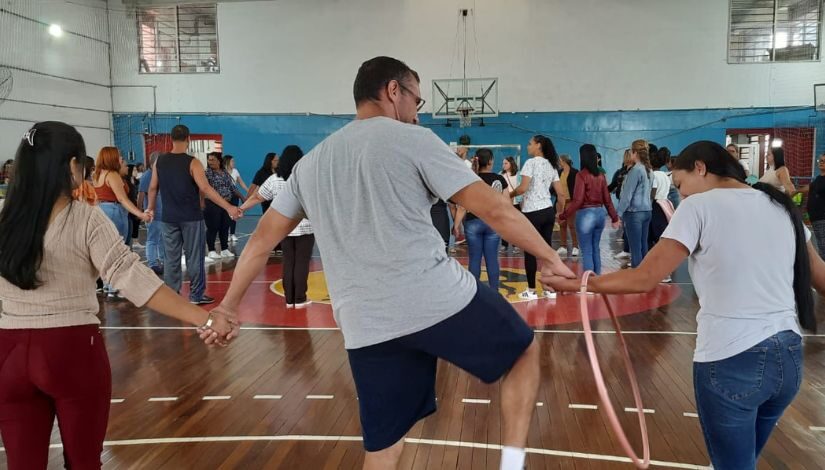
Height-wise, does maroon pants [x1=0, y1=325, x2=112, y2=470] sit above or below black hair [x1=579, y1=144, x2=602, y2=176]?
below

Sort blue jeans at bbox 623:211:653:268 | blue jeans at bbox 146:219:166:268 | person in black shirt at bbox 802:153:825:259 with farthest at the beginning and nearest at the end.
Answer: blue jeans at bbox 146:219:166:268 < blue jeans at bbox 623:211:653:268 < person in black shirt at bbox 802:153:825:259

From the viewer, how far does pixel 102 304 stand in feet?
25.7

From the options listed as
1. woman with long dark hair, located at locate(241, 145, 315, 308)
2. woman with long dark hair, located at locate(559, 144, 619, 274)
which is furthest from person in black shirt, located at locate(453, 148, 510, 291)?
woman with long dark hair, located at locate(241, 145, 315, 308)

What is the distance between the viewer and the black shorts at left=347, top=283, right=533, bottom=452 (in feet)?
6.81

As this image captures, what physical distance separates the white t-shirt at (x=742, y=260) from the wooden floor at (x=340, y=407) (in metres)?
1.45

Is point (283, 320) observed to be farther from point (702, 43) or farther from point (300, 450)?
point (702, 43)

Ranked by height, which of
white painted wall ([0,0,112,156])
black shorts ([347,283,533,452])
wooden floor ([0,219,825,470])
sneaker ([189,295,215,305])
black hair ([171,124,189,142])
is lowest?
wooden floor ([0,219,825,470])

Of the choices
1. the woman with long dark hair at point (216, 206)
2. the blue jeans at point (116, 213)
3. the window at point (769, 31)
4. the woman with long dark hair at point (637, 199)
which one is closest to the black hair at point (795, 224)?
the woman with long dark hair at point (637, 199)

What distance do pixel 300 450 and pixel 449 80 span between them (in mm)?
16364

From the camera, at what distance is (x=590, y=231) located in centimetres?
770

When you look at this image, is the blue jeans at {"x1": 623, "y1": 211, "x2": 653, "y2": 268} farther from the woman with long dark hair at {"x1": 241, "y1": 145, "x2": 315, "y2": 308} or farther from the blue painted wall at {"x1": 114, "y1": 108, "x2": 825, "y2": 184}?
the blue painted wall at {"x1": 114, "y1": 108, "x2": 825, "y2": 184}

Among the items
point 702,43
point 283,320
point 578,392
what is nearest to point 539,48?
point 702,43

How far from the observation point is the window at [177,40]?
68.5 ft

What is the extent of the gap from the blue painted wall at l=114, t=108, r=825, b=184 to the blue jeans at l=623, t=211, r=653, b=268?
38.2 ft
